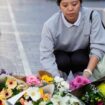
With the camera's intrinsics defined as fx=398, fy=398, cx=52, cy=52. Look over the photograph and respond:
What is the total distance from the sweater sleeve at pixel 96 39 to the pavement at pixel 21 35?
2.73 feet

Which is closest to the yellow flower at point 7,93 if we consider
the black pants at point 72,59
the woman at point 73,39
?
the woman at point 73,39

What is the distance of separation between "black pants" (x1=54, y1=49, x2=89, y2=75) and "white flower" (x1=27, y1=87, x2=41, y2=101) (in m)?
1.57

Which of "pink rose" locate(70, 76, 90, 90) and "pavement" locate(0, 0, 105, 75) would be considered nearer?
"pink rose" locate(70, 76, 90, 90)

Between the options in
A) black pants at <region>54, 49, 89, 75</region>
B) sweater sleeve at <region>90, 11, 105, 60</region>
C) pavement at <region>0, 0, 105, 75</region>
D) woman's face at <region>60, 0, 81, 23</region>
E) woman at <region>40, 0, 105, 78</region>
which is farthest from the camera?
pavement at <region>0, 0, 105, 75</region>

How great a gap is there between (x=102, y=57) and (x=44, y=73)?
110 cm

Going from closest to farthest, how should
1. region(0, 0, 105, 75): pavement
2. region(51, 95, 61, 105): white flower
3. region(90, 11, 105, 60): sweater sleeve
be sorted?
1. region(51, 95, 61, 105): white flower
2. region(90, 11, 105, 60): sweater sleeve
3. region(0, 0, 105, 75): pavement

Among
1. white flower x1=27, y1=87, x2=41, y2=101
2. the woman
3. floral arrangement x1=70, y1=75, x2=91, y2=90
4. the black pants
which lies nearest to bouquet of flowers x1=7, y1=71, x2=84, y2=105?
white flower x1=27, y1=87, x2=41, y2=101

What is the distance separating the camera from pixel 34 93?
7.65 feet

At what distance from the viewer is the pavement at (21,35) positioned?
565 cm

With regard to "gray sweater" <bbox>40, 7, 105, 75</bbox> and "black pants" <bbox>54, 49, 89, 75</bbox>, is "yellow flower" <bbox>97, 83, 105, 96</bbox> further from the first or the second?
"black pants" <bbox>54, 49, 89, 75</bbox>

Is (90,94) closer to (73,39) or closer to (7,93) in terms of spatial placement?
(7,93)

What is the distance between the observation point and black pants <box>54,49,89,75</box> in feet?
12.8

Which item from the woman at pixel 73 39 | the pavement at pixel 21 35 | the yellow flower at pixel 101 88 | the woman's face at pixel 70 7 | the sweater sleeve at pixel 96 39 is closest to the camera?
the yellow flower at pixel 101 88

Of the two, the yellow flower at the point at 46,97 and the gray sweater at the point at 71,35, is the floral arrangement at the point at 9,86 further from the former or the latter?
the gray sweater at the point at 71,35
